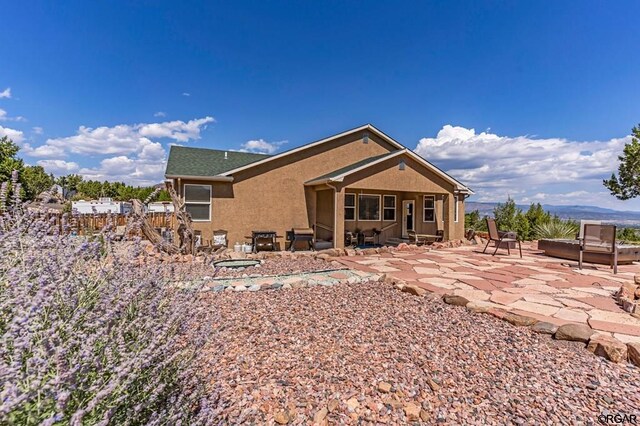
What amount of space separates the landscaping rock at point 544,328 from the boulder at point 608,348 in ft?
1.31

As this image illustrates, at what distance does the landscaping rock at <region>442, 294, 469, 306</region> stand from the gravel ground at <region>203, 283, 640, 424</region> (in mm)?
453

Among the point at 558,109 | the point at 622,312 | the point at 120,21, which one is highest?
the point at 120,21

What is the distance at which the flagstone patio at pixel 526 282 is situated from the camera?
4828mm

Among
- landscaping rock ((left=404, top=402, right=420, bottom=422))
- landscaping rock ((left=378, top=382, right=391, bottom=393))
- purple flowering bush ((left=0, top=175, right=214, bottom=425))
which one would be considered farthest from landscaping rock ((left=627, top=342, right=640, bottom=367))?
purple flowering bush ((left=0, top=175, right=214, bottom=425))

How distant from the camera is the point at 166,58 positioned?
16016mm

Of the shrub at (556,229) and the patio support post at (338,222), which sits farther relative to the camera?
the shrub at (556,229)

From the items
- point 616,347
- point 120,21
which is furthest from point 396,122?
point 616,347

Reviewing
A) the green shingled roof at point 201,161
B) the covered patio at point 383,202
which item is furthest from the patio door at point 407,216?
the green shingled roof at point 201,161

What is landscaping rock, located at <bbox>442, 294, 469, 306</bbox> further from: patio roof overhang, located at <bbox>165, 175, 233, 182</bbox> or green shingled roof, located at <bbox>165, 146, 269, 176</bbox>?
green shingled roof, located at <bbox>165, 146, 269, 176</bbox>

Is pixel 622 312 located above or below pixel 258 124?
below

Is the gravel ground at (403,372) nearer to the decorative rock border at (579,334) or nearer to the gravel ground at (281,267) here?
the decorative rock border at (579,334)

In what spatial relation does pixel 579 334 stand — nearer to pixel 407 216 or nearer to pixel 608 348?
pixel 608 348

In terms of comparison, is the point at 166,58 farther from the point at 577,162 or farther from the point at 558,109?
the point at 577,162

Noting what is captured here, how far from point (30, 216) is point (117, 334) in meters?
2.34
